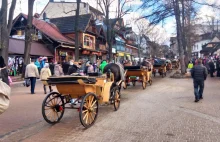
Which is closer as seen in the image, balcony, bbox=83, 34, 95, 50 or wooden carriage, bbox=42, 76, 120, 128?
wooden carriage, bbox=42, 76, 120, 128

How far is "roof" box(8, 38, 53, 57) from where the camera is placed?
23239mm

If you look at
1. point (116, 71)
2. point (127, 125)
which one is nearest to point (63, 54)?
point (116, 71)

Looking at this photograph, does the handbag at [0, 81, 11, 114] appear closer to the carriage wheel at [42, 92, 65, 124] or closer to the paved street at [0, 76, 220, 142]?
the paved street at [0, 76, 220, 142]

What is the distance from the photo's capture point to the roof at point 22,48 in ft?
76.2

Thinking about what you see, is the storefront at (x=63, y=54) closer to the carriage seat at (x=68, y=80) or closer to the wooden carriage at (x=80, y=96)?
the wooden carriage at (x=80, y=96)

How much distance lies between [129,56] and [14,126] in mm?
59480

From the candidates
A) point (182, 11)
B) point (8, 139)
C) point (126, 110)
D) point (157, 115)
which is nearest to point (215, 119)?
point (157, 115)

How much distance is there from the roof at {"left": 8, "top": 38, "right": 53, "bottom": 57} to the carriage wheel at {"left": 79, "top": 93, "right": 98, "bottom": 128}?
1745 centimetres

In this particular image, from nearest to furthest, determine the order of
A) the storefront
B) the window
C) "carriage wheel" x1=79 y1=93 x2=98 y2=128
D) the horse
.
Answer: "carriage wheel" x1=79 y1=93 x2=98 y2=128, the horse, the storefront, the window

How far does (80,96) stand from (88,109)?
1.89ft

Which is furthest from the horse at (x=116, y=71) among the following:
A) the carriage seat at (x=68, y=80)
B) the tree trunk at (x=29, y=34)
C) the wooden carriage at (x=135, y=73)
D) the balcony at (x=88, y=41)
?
the balcony at (x=88, y=41)

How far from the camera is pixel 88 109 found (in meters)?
6.53

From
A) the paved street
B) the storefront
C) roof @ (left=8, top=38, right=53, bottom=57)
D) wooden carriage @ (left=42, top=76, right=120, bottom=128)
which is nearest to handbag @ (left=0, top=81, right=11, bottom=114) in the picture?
the paved street

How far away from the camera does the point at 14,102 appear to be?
1025 centimetres
